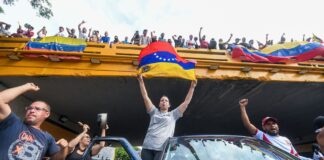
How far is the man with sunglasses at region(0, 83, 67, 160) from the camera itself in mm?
2418

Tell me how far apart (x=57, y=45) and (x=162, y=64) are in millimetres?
2720

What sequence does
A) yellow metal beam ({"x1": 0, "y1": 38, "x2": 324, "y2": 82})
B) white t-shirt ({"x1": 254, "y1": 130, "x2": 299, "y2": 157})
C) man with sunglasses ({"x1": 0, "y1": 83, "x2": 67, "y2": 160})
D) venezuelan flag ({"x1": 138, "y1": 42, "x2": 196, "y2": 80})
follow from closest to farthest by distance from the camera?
1. man with sunglasses ({"x1": 0, "y1": 83, "x2": 67, "y2": 160})
2. white t-shirt ({"x1": 254, "y1": 130, "x2": 299, "y2": 157})
3. venezuelan flag ({"x1": 138, "y1": 42, "x2": 196, "y2": 80})
4. yellow metal beam ({"x1": 0, "y1": 38, "x2": 324, "y2": 82})

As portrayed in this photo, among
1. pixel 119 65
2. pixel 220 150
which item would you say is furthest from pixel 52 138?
pixel 119 65

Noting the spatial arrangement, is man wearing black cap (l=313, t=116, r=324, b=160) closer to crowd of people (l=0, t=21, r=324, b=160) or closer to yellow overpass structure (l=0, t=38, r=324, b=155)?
crowd of people (l=0, t=21, r=324, b=160)

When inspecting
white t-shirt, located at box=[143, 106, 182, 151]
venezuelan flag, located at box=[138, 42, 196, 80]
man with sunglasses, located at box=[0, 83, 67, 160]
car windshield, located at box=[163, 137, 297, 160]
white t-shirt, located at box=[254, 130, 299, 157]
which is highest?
venezuelan flag, located at box=[138, 42, 196, 80]

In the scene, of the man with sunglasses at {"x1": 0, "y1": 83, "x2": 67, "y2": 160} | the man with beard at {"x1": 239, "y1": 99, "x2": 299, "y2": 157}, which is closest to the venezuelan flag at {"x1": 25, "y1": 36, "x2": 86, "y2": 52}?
the man with beard at {"x1": 239, "y1": 99, "x2": 299, "y2": 157}

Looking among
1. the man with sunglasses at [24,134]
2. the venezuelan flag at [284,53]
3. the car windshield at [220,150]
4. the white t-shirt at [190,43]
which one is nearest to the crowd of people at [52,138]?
the man with sunglasses at [24,134]

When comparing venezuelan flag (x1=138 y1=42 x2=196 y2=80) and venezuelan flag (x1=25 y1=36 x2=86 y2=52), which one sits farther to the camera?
venezuelan flag (x1=25 y1=36 x2=86 y2=52)

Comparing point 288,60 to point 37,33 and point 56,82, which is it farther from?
point 37,33

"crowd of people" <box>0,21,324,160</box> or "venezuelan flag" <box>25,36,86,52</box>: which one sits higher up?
"venezuelan flag" <box>25,36,86,52</box>

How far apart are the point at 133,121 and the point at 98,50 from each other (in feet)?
16.7

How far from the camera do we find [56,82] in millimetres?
7633

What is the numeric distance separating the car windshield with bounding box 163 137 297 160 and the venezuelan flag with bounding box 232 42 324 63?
473cm

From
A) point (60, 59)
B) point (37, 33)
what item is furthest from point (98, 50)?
point (37, 33)
